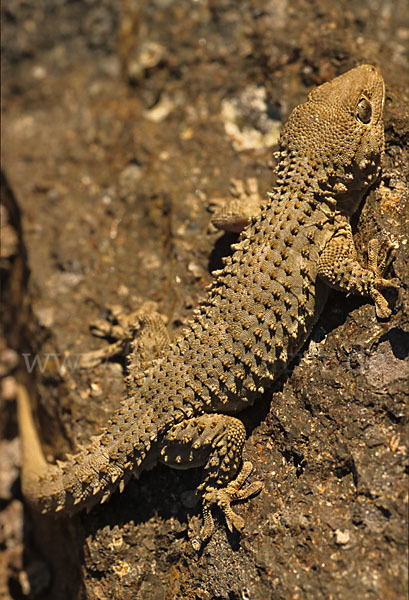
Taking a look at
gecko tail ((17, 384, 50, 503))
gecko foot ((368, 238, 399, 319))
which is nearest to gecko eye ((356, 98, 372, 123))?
gecko foot ((368, 238, 399, 319))

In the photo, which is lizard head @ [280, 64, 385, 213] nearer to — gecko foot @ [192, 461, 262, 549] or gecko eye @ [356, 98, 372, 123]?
gecko eye @ [356, 98, 372, 123]

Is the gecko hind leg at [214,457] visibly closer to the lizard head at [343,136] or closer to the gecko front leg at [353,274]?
the gecko front leg at [353,274]

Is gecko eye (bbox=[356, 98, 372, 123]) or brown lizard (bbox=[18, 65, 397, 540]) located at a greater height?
gecko eye (bbox=[356, 98, 372, 123])

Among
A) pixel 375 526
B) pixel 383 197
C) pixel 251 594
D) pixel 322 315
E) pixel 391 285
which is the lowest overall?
pixel 251 594

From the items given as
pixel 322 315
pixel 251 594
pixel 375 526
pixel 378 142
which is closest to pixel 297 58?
pixel 378 142

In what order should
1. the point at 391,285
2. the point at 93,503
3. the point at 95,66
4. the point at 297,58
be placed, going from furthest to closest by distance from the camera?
the point at 95,66 < the point at 297,58 < the point at 93,503 < the point at 391,285

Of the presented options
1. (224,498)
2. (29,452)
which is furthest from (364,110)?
(29,452)

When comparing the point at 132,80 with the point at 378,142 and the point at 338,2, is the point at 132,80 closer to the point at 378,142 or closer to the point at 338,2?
the point at 338,2
